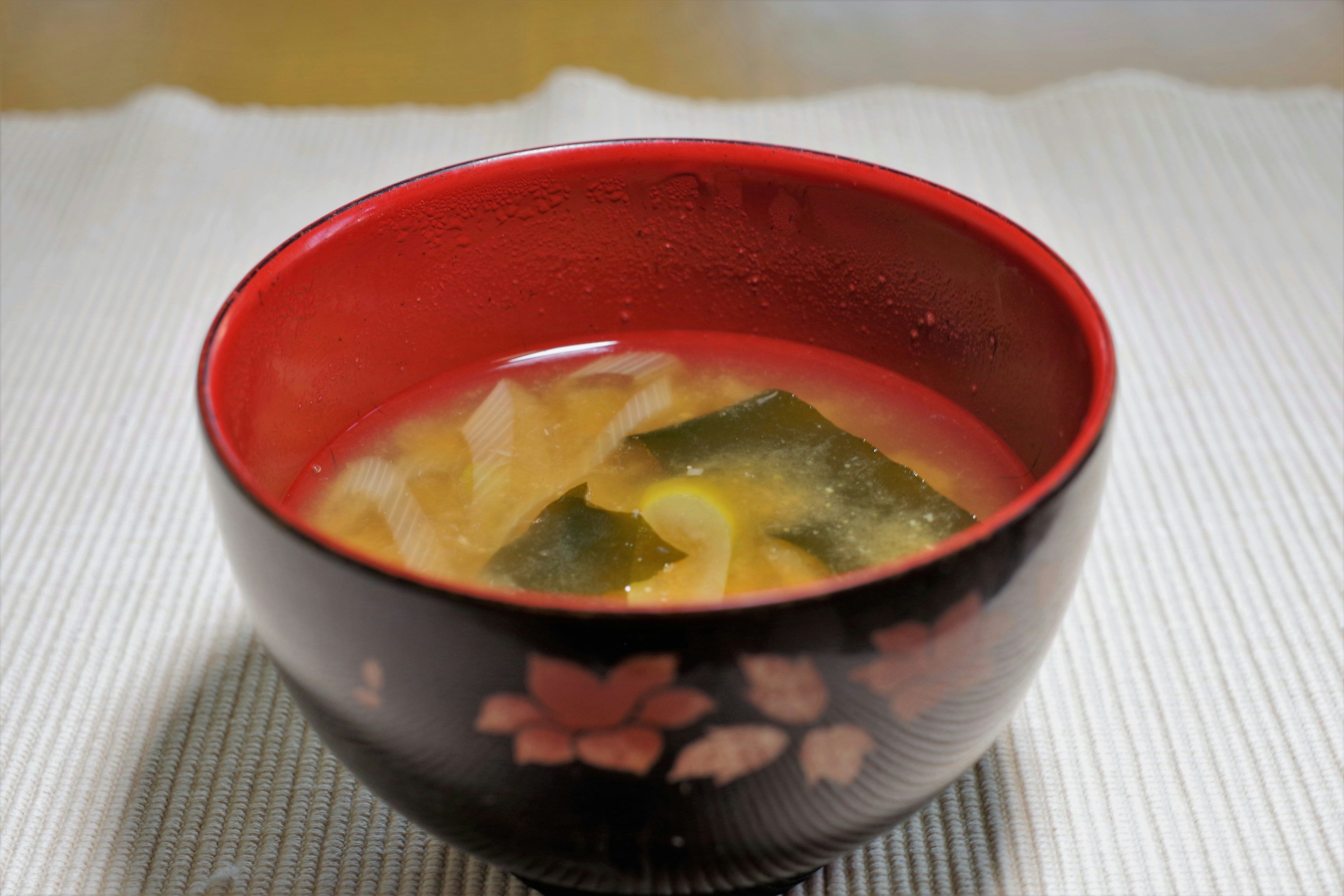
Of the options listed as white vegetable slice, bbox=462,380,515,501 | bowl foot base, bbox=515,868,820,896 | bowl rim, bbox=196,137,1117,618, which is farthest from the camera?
white vegetable slice, bbox=462,380,515,501

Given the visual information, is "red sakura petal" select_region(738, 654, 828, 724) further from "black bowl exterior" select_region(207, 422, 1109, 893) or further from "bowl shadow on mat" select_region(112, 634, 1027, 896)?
"bowl shadow on mat" select_region(112, 634, 1027, 896)

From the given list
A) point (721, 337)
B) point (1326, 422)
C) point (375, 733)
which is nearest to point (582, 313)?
point (721, 337)

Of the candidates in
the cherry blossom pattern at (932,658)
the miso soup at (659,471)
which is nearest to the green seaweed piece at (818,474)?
the miso soup at (659,471)

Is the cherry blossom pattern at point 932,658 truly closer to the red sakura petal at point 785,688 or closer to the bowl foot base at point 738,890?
the red sakura petal at point 785,688

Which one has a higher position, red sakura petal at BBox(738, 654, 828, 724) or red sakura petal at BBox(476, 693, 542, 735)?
red sakura petal at BBox(738, 654, 828, 724)

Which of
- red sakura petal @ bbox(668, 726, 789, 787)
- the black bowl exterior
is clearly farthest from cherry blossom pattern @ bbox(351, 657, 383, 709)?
red sakura petal @ bbox(668, 726, 789, 787)
